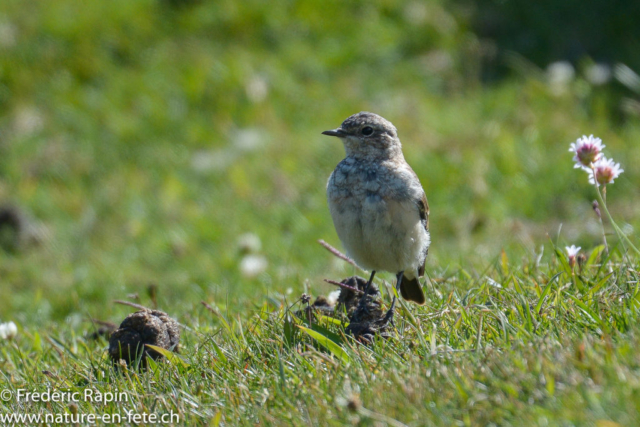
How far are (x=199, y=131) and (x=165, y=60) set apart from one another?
1613 mm

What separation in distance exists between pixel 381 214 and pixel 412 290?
71cm

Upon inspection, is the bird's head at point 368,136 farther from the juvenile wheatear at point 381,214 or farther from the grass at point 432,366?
the grass at point 432,366

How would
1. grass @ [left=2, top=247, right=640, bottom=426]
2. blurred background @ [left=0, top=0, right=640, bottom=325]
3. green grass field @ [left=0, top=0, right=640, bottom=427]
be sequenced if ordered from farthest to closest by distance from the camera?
blurred background @ [left=0, top=0, right=640, bottom=325] < green grass field @ [left=0, top=0, right=640, bottom=427] < grass @ [left=2, top=247, right=640, bottom=426]

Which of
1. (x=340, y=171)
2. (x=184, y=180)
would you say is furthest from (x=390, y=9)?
(x=340, y=171)

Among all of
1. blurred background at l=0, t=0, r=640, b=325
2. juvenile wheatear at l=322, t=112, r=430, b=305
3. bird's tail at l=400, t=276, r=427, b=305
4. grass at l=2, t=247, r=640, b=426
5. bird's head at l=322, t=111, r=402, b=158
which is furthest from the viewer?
blurred background at l=0, t=0, r=640, b=325

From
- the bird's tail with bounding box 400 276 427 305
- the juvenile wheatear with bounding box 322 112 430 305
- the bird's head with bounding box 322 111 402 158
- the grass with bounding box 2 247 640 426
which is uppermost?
the bird's head with bounding box 322 111 402 158

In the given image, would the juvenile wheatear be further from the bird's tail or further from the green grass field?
the green grass field

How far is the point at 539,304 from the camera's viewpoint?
4.12 metres

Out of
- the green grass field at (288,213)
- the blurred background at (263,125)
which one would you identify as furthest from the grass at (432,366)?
the blurred background at (263,125)

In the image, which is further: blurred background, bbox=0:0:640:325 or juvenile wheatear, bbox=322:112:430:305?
blurred background, bbox=0:0:640:325

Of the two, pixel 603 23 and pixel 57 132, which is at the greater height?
pixel 603 23

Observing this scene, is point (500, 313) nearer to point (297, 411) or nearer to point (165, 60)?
point (297, 411)

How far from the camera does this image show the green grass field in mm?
3547

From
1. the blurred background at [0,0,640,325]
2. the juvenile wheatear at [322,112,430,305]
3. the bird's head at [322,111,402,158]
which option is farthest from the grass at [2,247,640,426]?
the blurred background at [0,0,640,325]
